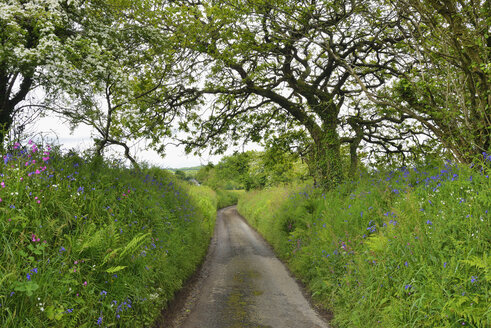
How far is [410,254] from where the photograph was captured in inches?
177

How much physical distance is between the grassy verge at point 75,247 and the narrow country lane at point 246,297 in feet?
3.23

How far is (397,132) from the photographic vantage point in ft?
44.5

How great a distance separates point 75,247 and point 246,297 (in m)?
4.94

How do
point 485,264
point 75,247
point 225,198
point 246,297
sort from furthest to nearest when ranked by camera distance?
point 225,198, point 246,297, point 75,247, point 485,264

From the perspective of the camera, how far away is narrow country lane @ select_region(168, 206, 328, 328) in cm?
608

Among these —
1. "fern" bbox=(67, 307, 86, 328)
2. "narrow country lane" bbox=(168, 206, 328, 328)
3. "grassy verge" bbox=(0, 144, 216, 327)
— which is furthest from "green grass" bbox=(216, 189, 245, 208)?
"fern" bbox=(67, 307, 86, 328)

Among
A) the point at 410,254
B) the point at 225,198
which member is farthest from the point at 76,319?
the point at 225,198

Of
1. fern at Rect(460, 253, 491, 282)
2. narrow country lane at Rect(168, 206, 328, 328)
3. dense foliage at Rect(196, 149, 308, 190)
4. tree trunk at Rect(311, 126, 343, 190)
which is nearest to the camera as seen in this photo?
fern at Rect(460, 253, 491, 282)

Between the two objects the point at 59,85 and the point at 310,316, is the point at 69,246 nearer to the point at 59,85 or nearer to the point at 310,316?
the point at 59,85

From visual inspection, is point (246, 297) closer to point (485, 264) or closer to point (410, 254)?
point (410, 254)

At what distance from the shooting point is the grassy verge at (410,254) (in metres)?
3.57

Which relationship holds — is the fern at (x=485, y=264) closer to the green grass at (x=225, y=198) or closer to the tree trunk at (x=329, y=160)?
the tree trunk at (x=329, y=160)

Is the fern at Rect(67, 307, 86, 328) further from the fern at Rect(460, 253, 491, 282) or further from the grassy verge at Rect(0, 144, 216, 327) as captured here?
the fern at Rect(460, 253, 491, 282)

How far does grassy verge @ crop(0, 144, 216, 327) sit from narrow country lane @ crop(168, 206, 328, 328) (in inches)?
38.8
